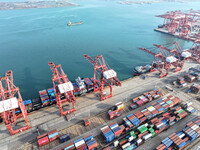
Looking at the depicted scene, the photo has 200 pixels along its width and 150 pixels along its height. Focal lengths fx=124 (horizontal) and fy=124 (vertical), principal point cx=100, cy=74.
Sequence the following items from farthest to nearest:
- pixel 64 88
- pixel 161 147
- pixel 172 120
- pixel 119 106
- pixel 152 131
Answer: pixel 119 106 → pixel 64 88 → pixel 172 120 → pixel 152 131 → pixel 161 147

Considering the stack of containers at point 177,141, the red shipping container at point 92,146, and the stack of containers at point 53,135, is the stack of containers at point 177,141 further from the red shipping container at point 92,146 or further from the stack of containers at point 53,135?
the stack of containers at point 53,135

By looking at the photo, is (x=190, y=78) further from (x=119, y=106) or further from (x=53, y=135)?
(x=53, y=135)

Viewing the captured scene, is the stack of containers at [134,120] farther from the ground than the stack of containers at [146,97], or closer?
closer

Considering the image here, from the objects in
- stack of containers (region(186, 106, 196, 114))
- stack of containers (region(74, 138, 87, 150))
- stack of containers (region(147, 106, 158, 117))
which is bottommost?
stack of containers (region(74, 138, 87, 150))

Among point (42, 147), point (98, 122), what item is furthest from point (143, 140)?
point (42, 147)

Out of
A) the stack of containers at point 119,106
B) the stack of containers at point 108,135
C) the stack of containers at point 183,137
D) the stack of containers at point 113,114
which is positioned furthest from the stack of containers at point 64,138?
the stack of containers at point 183,137

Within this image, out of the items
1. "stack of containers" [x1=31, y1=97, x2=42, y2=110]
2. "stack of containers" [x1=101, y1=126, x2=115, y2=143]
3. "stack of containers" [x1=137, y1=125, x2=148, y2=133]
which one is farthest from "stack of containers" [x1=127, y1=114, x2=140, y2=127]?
"stack of containers" [x1=31, y1=97, x2=42, y2=110]

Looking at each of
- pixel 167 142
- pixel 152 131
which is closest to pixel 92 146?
pixel 152 131

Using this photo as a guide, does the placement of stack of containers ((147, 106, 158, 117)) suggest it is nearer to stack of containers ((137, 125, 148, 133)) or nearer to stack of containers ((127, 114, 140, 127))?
stack of containers ((137, 125, 148, 133))

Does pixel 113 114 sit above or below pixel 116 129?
above

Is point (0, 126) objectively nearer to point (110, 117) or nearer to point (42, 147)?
point (42, 147)

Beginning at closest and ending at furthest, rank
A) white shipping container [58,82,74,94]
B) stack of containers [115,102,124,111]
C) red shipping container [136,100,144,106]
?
white shipping container [58,82,74,94]
stack of containers [115,102,124,111]
red shipping container [136,100,144,106]
